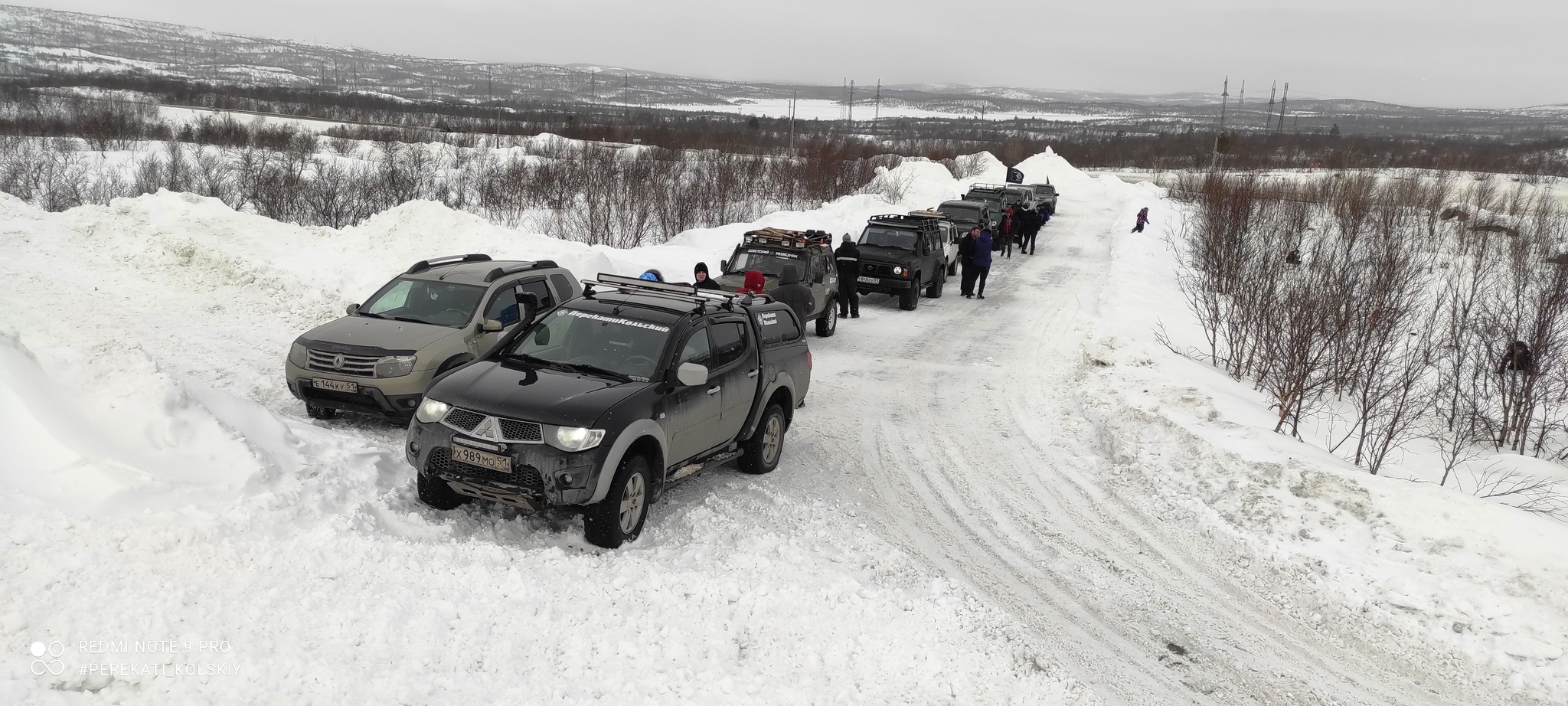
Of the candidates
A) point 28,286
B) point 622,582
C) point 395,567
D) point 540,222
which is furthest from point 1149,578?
point 540,222

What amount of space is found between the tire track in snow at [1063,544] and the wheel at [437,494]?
3331 mm

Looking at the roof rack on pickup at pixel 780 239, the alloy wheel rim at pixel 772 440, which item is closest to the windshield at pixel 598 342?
the alloy wheel rim at pixel 772 440

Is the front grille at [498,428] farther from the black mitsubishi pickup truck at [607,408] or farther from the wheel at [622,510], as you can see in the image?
the wheel at [622,510]

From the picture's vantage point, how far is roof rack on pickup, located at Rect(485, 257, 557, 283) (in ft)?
32.9

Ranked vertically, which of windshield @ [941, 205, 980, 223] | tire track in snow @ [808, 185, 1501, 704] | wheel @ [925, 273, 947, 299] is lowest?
tire track in snow @ [808, 185, 1501, 704]

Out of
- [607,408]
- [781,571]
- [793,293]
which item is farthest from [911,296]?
[607,408]

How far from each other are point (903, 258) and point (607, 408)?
43.1 feet

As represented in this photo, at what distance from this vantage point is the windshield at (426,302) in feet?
31.3

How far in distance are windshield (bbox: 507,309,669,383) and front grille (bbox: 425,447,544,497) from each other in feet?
3.76

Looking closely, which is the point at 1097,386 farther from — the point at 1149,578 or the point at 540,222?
the point at 540,222

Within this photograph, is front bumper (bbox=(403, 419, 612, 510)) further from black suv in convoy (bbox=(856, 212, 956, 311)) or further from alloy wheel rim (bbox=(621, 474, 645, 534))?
black suv in convoy (bbox=(856, 212, 956, 311))

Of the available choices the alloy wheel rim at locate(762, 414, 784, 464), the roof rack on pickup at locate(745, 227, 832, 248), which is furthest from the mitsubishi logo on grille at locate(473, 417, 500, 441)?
the roof rack on pickup at locate(745, 227, 832, 248)

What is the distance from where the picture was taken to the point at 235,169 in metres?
41.3

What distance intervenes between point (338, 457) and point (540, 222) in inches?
1088
